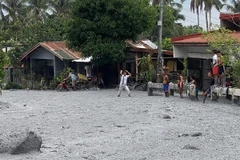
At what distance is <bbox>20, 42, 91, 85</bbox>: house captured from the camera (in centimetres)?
3891

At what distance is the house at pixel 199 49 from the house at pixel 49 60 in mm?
9419

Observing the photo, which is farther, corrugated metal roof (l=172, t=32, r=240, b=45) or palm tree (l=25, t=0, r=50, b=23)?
palm tree (l=25, t=0, r=50, b=23)

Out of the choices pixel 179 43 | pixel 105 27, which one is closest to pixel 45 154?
pixel 179 43

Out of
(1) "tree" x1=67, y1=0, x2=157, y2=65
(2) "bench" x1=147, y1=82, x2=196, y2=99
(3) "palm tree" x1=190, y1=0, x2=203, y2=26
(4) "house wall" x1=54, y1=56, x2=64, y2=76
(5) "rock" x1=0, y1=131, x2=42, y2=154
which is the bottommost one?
(5) "rock" x1=0, y1=131, x2=42, y2=154

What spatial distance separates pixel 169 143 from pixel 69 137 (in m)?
3.03

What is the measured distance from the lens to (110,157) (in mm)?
11125

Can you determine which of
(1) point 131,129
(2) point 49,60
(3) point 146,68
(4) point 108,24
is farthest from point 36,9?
(1) point 131,129

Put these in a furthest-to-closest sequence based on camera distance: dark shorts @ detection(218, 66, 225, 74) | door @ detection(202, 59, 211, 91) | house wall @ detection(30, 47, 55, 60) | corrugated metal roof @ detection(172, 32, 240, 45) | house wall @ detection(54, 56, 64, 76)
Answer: house wall @ detection(30, 47, 55, 60)
house wall @ detection(54, 56, 64, 76)
door @ detection(202, 59, 211, 91)
corrugated metal roof @ detection(172, 32, 240, 45)
dark shorts @ detection(218, 66, 225, 74)

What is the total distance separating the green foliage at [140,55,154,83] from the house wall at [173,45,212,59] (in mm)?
3488

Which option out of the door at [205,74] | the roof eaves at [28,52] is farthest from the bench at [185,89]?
the roof eaves at [28,52]

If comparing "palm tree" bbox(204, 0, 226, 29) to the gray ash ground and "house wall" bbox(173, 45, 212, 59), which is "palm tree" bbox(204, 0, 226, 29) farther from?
the gray ash ground

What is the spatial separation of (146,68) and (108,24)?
3.78 metres

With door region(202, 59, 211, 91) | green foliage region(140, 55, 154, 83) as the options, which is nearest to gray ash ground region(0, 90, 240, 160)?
door region(202, 59, 211, 91)

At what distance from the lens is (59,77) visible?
37.6 meters
